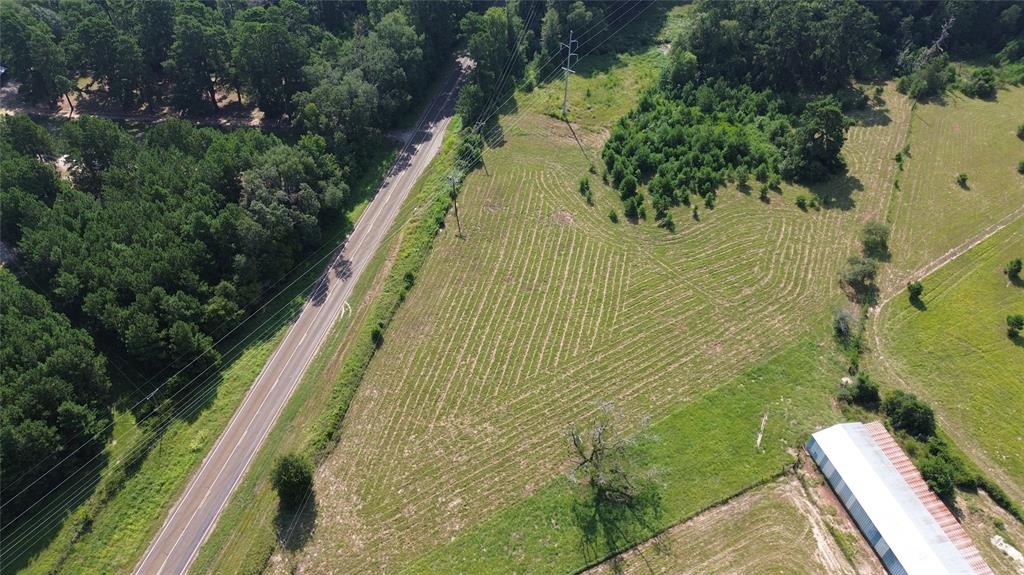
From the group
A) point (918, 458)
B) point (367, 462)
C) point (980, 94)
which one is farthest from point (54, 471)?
point (980, 94)

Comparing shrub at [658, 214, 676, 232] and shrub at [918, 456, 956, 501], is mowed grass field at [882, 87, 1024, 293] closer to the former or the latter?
shrub at [918, 456, 956, 501]

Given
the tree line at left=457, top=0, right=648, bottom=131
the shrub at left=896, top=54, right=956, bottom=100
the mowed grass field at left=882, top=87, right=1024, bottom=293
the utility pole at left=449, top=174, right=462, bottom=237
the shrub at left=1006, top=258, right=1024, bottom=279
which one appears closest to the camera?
the shrub at left=1006, top=258, right=1024, bottom=279

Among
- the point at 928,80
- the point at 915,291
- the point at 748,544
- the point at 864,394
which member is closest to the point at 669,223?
the point at 915,291

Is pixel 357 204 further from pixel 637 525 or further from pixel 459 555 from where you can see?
pixel 637 525

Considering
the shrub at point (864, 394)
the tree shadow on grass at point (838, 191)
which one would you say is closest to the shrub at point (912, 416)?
the shrub at point (864, 394)

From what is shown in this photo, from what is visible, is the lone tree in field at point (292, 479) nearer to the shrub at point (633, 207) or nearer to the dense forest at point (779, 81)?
the shrub at point (633, 207)

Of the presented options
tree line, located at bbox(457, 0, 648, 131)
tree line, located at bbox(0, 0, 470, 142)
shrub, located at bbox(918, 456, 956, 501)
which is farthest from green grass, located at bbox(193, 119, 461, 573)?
shrub, located at bbox(918, 456, 956, 501)
